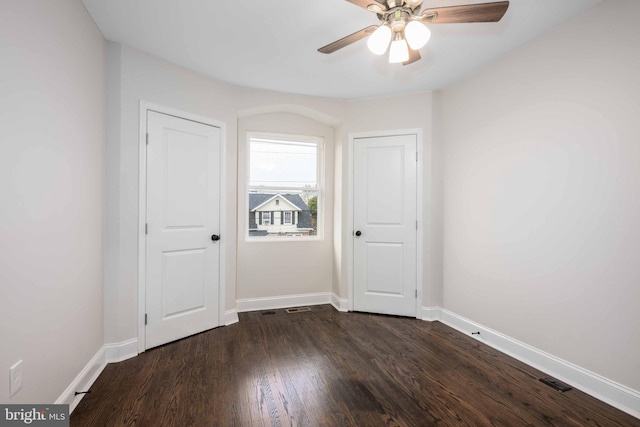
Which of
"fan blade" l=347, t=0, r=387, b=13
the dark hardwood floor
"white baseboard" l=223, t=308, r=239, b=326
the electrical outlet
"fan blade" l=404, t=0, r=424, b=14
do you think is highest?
"fan blade" l=404, t=0, r=424, b=14

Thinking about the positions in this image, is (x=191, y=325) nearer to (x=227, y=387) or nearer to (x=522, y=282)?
(x=227, y=387)

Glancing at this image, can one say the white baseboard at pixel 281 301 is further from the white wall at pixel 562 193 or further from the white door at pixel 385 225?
the white wall at pixel 562 193

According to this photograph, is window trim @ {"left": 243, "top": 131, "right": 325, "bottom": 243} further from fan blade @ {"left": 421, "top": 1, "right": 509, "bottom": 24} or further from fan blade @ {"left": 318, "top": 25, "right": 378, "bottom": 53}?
fan blade @ {"left": 421, "top": 1, "right": 509, "bottom": 24}

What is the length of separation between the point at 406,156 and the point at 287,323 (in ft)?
7.68

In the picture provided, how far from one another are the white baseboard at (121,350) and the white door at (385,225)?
234 centimetres

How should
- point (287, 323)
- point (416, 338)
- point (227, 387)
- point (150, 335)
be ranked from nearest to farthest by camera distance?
point (227, 387) < point (150, 335) < point (416, 338) < point (287, 323)

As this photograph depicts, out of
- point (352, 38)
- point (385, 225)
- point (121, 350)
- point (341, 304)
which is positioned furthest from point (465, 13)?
point (121, 350)

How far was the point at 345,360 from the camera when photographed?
2.50m

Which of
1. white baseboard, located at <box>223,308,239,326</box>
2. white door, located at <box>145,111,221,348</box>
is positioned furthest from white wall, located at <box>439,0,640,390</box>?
white door, located at <box>145,111,221,348</box>

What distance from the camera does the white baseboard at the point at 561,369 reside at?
6.15ft

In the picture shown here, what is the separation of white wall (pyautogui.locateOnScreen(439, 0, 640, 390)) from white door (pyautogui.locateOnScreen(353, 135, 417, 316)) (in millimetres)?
589

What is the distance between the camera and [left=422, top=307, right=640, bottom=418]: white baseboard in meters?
1.88

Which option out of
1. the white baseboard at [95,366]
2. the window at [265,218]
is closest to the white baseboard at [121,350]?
the white baseboard at [95,366]

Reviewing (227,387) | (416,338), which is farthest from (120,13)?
(416,338)
